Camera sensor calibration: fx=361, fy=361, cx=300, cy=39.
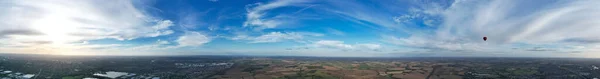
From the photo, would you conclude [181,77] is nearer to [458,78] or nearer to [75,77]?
[75,77]

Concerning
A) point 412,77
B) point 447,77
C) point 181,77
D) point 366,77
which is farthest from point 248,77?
point 447,77

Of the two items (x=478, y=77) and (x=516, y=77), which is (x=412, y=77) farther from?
(x=516, y=77)

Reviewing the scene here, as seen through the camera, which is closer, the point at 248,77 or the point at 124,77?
the point at 248,77

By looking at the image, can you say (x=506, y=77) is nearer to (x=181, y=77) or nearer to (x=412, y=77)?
(x=412, y=77)

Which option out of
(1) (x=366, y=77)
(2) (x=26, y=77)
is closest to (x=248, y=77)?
(1) (x=366, y=77)

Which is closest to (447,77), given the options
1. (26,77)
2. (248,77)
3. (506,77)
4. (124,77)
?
(506,77)

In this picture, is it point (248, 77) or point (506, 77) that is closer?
point (248, 77)
